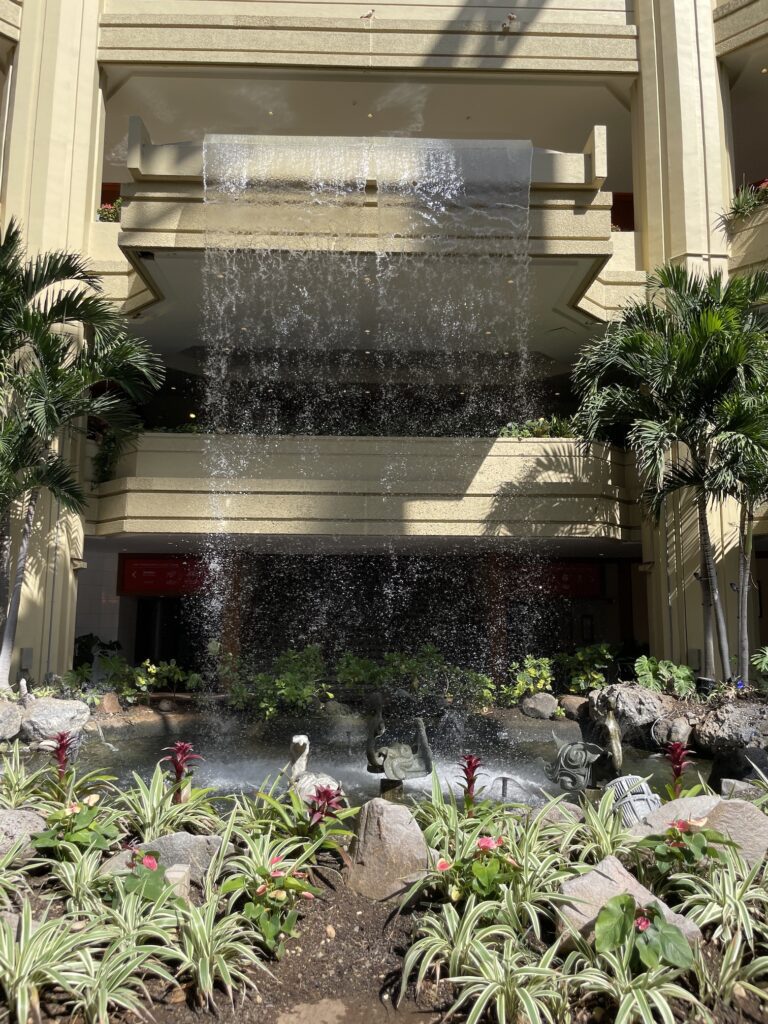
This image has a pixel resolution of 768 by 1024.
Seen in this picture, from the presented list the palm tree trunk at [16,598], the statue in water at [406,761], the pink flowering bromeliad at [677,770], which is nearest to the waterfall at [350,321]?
the palm tree trunk at [16,598]

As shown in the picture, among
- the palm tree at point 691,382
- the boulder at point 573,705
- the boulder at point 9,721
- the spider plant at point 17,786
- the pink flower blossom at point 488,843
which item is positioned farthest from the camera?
the boulder at point 573,705

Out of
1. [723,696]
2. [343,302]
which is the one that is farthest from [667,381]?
[343,302]

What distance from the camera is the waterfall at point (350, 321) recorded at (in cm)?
1119

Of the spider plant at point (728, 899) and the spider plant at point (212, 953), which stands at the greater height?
the spider plant at point (728, 899)

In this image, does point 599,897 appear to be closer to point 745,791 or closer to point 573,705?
point 745,791

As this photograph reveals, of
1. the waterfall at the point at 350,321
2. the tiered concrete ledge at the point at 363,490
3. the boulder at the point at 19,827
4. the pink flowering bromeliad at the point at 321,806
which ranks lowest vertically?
the boulder at the point at 19,827

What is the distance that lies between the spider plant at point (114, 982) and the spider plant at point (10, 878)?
2.26 feet

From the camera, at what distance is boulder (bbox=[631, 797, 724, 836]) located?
4.39m

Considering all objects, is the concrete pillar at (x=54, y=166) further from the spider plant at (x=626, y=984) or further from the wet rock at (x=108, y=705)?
the spider plant at (x=626, y=984)

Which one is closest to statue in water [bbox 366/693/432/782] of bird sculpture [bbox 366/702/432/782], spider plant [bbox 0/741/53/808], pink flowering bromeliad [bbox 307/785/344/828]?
bird sculpture [bbox 366/702/432/782]

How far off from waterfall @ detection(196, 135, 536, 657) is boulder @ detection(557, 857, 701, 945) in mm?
9498

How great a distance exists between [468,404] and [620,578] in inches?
210

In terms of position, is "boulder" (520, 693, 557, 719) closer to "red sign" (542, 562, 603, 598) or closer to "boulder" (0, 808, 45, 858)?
"red sign" (542, 562, 603, 598)

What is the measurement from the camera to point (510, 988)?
122 inches
